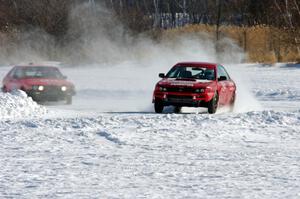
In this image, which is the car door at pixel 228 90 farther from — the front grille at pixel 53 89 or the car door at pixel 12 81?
the car door at pixel 12 81

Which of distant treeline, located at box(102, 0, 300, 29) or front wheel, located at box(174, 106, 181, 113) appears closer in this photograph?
front wheel, located at box(174, 106, 181, 113)

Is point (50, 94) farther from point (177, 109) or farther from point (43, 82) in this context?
point (177, 109)

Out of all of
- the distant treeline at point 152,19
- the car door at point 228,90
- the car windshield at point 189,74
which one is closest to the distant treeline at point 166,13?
the distant treeline at point 152,19

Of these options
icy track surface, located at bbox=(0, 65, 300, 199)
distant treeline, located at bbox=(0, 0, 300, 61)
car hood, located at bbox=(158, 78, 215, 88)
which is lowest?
icy track surface, located at bbox=(0, 65, 300, 199)

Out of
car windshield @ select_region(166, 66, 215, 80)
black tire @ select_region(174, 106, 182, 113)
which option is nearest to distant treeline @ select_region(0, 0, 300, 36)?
car windshield @ select_region(166, 66, 215, 80)

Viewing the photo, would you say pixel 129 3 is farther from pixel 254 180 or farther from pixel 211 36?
pixel 254 180

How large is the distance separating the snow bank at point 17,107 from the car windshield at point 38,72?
227 inches

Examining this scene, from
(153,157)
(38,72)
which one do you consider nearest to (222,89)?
(38,72)

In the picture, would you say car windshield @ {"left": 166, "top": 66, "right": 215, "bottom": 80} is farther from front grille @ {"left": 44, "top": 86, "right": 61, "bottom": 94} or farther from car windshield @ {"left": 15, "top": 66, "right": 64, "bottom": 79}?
car windshield @ {"left": 15, "top": 66, "right": 64, "bottom": 79}

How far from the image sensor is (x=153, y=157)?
1118cm

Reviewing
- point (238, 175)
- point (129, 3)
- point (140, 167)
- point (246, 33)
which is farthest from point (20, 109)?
point (129, 3)

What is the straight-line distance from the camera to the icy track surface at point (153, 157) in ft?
28.5

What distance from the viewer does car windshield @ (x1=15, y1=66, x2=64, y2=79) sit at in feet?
79.0

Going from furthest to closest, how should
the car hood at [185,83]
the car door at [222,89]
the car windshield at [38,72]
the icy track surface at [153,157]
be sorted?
the car windshield at [38,72], the car door at [222,89], the car hood at [185,83], the icy track surface at [153,157]
